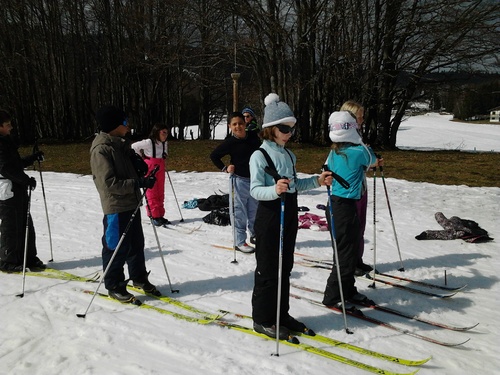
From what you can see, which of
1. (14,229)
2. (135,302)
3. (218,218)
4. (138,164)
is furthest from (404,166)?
(14,229)

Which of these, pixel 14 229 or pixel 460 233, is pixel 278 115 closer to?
pixel 14 229

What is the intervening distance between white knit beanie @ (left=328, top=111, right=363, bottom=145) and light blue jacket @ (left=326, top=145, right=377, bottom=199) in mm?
109

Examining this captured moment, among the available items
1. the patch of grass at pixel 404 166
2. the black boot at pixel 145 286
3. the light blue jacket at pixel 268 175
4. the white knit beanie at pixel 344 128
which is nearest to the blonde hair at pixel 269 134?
the light blue jacket at pixel 268 175

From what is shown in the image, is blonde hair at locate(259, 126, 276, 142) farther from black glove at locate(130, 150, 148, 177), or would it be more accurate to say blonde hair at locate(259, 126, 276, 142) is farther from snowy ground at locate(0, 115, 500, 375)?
snowy ground at locate(0, 115, 500, 375)

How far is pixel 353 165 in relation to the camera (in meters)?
3.92

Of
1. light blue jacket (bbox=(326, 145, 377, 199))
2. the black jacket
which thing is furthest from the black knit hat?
light blue jacket (bbox=(326, 145, 377, 199))

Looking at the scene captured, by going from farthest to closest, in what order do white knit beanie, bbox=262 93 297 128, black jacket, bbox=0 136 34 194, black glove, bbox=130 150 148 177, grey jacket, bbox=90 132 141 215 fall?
1. black jacket, bbox=0 136 34 194
2. black glove, bbox=130 150 148 177
3. grey jacket, bbox=90 132 141 215
4. white knit beanie, bbox=262 93 297 128

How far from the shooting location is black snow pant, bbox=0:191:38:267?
4668 mm

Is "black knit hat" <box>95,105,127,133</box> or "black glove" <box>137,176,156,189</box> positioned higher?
"black knit hat" <box>95,105,127,133</box>

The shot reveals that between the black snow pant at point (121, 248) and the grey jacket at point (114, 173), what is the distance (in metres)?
0.11

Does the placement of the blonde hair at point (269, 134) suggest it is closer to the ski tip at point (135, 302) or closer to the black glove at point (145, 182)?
the black glove at point (145, 182)

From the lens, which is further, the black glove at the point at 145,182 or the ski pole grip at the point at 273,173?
the black glove at the point at 145,182

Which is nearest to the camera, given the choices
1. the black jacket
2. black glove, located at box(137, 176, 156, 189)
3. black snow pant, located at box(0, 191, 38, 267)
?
black glove, located at box(137, 176, 156, 189)

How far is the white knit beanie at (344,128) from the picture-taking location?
3.82m
